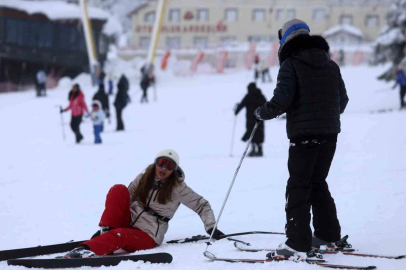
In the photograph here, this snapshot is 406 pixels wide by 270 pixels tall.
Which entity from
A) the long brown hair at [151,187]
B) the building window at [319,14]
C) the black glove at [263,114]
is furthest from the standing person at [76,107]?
the building window at [319,14]

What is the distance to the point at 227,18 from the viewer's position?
51625 mm

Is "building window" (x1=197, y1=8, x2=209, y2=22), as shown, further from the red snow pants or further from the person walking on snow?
the red snow pants

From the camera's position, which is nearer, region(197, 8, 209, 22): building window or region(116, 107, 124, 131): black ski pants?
region(116, 107, 124, 131): black ski pants

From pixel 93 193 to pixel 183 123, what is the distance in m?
11.1

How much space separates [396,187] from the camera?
6.79 meters

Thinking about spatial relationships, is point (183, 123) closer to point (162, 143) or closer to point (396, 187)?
point (162, 143)

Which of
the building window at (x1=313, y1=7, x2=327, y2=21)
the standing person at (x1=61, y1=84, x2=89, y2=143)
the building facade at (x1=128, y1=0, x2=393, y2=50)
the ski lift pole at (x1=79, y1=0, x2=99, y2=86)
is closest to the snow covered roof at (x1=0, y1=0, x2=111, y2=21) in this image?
the ski lift pole at (x1=79, y1=0, x2=99, y2=86)

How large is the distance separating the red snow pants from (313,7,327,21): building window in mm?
50104

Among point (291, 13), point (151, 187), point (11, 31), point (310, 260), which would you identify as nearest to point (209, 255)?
point (310, 260)

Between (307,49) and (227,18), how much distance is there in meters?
49.1

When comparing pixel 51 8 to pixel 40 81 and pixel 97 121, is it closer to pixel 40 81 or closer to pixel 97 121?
pixel 40 81

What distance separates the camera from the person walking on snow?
4.12 metres

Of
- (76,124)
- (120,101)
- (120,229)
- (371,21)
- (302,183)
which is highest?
(371,21)

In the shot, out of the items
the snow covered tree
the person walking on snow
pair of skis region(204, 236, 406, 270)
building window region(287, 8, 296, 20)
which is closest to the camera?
pair of skis region(204, 236, 406, 270)
